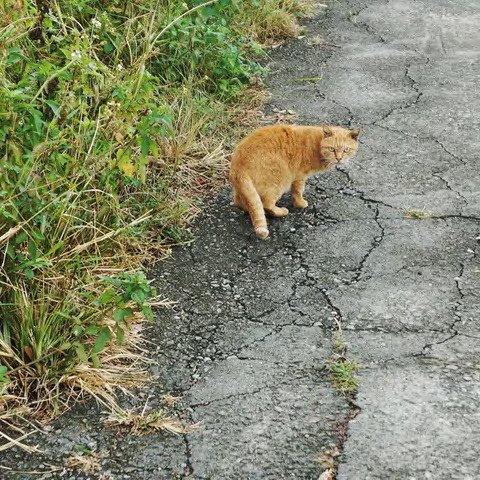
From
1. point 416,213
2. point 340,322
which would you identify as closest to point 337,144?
point 416,213

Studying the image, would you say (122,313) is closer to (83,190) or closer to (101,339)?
(101,339)

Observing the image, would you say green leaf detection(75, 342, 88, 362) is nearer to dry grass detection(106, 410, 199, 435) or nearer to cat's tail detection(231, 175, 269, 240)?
dry grass detection(106, 410, 199, 435)

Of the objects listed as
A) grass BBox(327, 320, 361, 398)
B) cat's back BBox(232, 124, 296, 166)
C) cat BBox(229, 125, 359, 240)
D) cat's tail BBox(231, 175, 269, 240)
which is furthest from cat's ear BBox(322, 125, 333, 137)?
grass BBox(327, 320, 361, 398)

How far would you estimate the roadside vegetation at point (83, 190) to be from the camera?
3.19 m

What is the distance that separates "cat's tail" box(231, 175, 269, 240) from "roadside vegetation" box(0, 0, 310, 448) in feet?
1.22

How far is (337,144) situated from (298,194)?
371 millimetres

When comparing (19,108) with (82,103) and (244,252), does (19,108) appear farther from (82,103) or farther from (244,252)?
(244,252)

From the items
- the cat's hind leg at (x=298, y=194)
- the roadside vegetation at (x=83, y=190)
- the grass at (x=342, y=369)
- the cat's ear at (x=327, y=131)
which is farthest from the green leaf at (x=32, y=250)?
the cat's ear at (x=327, y=131)

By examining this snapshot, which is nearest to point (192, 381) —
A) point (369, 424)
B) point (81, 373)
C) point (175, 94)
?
point (81, 373)

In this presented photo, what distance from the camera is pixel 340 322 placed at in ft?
12.0

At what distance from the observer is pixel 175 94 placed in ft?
17.3

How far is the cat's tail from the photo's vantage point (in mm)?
4254

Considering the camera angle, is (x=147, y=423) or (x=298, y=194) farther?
(x=298, y=194)

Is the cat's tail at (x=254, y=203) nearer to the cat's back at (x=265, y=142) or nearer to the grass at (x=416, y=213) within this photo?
the cat's back at (x=265, y=142)
